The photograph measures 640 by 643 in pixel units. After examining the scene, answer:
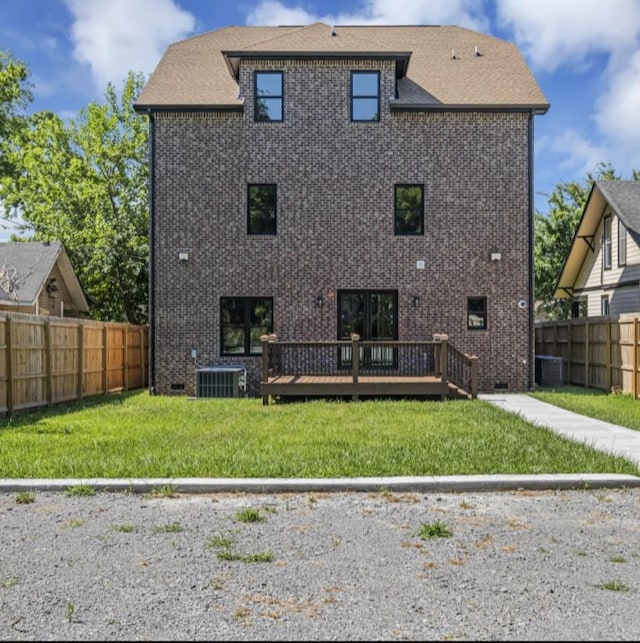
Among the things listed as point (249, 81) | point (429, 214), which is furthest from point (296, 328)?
point (249, 81)

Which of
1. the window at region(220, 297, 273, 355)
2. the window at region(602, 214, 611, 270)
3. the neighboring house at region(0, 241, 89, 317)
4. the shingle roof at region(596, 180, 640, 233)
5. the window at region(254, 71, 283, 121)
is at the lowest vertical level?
the window at region(220, 297, 273, 355)

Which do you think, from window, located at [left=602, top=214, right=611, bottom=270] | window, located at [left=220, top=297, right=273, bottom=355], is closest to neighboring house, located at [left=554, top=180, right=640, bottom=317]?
window, located at [left=602, top=214, right=611, bottom=270]

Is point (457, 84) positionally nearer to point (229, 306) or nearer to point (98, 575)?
point (229, 306)

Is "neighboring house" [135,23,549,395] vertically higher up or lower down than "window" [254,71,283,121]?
lower down

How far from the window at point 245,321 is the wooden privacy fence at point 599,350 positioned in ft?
28.4

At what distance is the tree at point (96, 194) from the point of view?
27344 millimetres

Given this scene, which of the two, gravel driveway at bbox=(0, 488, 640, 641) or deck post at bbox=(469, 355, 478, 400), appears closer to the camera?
gravel driveway at bbox=(0, 488, 640, 641)

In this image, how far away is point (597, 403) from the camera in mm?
14039

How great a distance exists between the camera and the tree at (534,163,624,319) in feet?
106

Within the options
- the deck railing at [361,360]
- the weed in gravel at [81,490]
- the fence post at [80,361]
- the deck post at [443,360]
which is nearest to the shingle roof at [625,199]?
the deck railing at [361,360]

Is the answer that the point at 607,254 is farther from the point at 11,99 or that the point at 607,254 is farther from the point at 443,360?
the point at 11,99

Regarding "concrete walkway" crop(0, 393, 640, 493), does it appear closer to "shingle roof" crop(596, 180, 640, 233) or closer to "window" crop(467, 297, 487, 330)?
"window" crop(467, 297, 487, 330)

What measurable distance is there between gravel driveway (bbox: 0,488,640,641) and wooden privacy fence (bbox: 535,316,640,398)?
1020cm

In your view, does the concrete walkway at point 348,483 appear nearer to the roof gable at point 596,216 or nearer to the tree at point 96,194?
the roof gable at point 596,216
